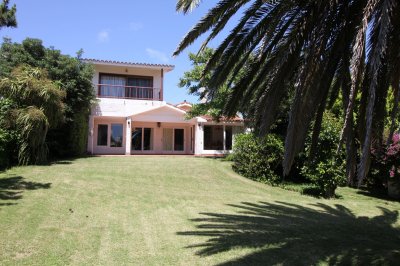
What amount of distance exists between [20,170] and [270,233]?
11499mm

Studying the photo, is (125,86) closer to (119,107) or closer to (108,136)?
(119,107)

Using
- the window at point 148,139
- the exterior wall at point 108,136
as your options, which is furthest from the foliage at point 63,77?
the window at point 148,139

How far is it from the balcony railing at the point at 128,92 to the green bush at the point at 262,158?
14342 millimetres

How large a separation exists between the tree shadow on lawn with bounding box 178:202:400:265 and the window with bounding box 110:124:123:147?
20121mm

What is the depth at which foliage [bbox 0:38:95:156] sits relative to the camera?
23.2 metres

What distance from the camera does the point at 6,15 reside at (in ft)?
36.8

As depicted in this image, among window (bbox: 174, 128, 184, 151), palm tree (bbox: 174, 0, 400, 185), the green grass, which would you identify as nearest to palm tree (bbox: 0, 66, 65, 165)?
the green grass

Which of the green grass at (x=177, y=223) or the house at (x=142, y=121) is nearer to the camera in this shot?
the green grass at (x=177, y=223)

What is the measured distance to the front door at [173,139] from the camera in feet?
106

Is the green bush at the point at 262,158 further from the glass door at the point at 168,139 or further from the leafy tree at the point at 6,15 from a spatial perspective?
the glass door at the point at 168,139

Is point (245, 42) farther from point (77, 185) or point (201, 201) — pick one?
point (77, 185)

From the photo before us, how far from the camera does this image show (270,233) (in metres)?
8.34

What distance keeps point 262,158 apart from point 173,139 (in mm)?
15133

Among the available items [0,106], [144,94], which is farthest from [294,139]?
[144,94]
